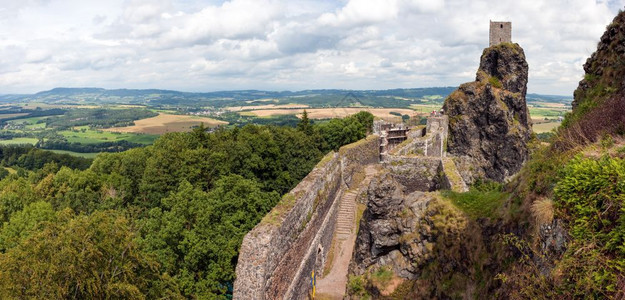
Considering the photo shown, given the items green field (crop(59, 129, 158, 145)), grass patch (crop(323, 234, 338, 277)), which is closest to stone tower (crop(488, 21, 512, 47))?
grass patch (crop(323, 234, 338, 277))

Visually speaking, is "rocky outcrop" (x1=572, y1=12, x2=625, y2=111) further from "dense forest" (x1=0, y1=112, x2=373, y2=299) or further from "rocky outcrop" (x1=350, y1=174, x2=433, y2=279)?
"dense forest" (x1=0, y1=112, x2=373, y2=299)

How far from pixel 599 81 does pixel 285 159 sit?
23.7 metres

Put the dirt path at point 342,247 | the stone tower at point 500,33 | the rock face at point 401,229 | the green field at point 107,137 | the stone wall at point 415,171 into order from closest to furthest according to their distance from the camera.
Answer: the rock face at point 401,229 < the dirt path at point 342,247 < the stone wall at point 415,171 < the stone tower at point 500,33 < the green field at point 107,137

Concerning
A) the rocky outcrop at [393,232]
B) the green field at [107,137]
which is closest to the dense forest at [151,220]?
the rocky outcrop at [393,232]

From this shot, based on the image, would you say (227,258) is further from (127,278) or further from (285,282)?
(127,278)

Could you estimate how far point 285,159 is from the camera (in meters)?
32.4

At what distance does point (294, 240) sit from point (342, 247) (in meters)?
7.71

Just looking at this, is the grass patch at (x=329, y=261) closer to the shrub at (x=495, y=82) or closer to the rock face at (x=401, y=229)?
the rock face at (x=401, y=229)

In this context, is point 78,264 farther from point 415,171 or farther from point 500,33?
point 500,33

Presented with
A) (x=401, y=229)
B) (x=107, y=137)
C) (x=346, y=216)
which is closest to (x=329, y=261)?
(x=346, y=216)

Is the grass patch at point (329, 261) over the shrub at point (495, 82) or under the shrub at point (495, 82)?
under

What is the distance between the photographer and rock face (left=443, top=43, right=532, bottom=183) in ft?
156

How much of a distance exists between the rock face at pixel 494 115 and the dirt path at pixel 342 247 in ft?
78.7

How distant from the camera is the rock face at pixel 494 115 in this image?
47.7 meters
